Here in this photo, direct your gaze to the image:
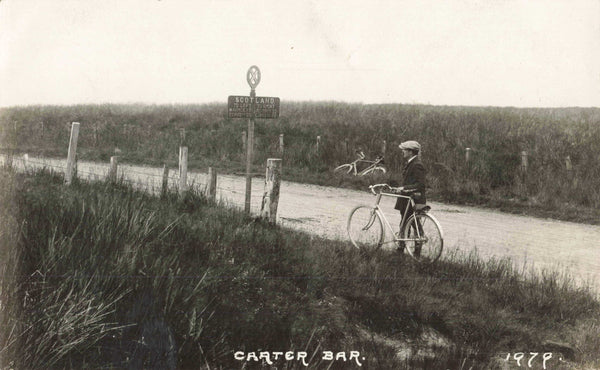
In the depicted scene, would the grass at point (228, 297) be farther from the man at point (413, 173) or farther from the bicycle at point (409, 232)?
the man at point (413, 173)

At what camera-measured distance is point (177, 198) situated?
26.2 ft

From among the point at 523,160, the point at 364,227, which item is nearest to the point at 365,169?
the point at 523,160

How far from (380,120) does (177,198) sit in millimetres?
14735

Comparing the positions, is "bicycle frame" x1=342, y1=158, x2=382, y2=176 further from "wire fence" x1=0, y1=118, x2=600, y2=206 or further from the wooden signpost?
the wooden signpost

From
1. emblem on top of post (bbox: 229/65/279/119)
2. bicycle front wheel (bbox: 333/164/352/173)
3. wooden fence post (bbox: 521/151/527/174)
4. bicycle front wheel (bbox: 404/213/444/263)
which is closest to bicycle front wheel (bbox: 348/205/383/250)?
bicycle front wheel (bbox: 404/213/444/263)

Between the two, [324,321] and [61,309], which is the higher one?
[61,309]

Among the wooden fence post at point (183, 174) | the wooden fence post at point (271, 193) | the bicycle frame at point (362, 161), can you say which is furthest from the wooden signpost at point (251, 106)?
the bicycle frame at point (362, 161)

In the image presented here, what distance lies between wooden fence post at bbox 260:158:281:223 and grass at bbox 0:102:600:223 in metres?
3.63

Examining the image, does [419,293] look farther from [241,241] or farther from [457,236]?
[457,236]

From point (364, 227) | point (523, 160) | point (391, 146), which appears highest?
point (391, 146)

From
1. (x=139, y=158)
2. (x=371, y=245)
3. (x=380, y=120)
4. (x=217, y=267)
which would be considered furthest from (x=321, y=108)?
(x=217, y=267)

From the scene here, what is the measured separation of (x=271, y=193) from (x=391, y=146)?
1102 cm

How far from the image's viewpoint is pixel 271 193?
301 inches

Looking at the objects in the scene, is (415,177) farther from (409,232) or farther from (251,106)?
(251,106)
